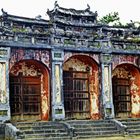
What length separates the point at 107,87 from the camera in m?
20.3

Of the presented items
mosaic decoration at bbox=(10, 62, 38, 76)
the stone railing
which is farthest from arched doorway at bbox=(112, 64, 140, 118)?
the stone railing

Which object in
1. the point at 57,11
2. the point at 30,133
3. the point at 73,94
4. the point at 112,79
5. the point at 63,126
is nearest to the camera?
the point at 30,133

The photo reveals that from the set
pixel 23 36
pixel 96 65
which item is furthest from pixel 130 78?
pixel 23 36

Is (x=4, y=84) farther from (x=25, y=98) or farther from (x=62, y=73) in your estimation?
(x=62, y=73)

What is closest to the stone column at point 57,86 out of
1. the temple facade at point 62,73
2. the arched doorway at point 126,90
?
the temple facade at point 62,73

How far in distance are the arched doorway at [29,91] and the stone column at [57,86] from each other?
1.48 feet

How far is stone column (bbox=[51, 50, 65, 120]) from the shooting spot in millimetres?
18703

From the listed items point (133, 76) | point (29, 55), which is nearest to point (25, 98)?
point (29, 55)

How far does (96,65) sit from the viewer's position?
67.5 feet

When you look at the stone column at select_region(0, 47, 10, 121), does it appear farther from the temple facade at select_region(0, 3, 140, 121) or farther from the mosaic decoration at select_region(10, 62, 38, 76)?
the mosaic decoration at select_region(10, 62, 38, 76)

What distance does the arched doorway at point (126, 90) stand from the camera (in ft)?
71.2

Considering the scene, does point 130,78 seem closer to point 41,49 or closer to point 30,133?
point 41,49

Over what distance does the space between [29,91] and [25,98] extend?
15.8 inches

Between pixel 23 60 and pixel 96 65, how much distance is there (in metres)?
4.03
